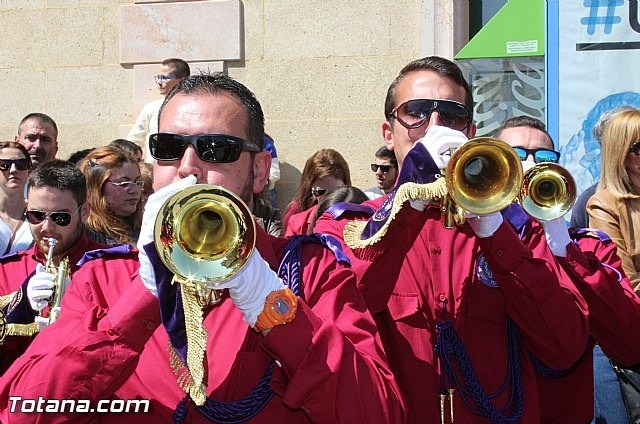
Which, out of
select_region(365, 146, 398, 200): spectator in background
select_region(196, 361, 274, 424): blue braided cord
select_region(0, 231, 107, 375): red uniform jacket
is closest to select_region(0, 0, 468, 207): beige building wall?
select_region(365, 146, 398, 200): spectator in background

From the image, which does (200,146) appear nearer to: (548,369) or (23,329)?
(548,369)

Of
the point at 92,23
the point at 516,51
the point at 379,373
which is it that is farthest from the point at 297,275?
the point at 92,23

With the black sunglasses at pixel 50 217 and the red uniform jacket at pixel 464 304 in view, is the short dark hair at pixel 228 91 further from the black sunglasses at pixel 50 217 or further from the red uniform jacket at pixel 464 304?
the black sunglasses at pixel 50 217

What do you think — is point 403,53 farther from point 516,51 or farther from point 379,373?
point 379,373

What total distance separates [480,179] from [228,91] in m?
0.79

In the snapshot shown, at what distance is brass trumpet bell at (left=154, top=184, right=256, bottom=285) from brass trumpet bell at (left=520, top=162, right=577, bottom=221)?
1473 mm

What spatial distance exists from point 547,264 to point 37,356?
1.56 m

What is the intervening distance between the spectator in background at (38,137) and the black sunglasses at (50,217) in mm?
2733

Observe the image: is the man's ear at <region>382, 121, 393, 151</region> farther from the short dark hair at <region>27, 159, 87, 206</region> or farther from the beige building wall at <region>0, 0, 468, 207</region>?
the beige building wall at <region>0, 0, 468, 207</region>

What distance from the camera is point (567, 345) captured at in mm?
3043

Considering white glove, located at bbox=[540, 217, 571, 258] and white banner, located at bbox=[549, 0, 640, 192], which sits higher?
white banner, located at bbox=[549, 0, 640, 192]

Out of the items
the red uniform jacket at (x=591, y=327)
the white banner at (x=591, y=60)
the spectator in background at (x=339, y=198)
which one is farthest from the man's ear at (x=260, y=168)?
the white banner at (x=591, y=60)

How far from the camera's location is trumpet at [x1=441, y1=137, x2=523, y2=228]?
2.81 meters

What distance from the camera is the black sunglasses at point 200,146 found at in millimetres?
2588
